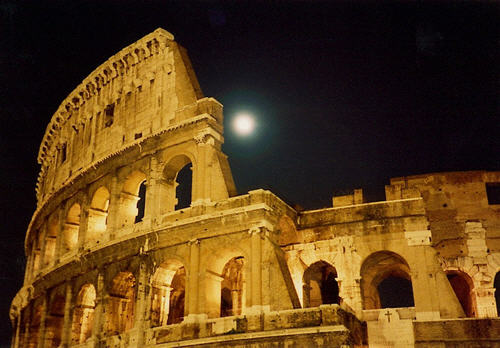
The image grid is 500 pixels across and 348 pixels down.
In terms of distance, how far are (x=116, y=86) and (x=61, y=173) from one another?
5.17m

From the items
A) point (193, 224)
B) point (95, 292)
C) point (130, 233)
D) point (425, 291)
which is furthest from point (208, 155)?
point (425, 291)

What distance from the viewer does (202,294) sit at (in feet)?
54.4

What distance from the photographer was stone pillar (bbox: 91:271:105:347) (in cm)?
1852

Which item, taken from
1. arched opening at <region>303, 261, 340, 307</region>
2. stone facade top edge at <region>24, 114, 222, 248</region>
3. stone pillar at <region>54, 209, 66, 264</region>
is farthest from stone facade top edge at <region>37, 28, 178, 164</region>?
arched opening at <region>303, 261, 340, 307</region>

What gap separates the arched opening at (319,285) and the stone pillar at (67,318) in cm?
838

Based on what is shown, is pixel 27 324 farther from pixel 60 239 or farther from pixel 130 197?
pixel 130 197

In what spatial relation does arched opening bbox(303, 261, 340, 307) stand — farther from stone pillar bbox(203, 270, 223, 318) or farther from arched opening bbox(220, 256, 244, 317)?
stone pillar bbox(203, 270, 223, 318)

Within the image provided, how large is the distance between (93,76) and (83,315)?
9869mm

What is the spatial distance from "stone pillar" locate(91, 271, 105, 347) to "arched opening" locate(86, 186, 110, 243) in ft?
7.81

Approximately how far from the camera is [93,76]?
79.0 ft

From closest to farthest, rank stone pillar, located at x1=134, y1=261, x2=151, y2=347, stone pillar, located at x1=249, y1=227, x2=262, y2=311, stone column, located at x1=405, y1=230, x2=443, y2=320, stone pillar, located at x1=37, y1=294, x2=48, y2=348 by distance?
1. stone pillar, located at x1=249, y1=227, x2=262, y2=311
2. stone column, located at x1=405, y1=230, x2=443, y2=320
3. stone pillar, located at x1=134, y1=261, x2=151, y2=347
4. stone pillar, located at x1=37, y1=294, x2=48, y2=348

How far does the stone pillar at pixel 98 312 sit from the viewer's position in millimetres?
18516

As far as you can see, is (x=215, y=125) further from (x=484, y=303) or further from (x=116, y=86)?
(x=484, y=303)

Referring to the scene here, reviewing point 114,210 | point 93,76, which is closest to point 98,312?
point 114,210
